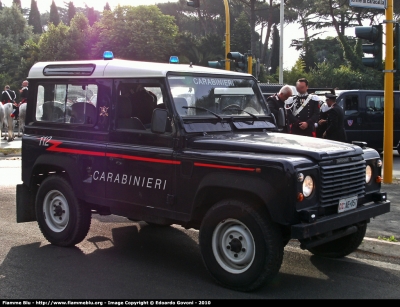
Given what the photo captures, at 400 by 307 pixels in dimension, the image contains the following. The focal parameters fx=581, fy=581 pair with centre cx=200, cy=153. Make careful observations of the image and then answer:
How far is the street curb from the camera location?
6.60 m

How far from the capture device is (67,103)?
23.2 feet

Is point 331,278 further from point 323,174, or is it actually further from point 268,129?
point 268,129

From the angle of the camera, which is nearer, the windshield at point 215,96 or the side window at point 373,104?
the windshield at point 215,96

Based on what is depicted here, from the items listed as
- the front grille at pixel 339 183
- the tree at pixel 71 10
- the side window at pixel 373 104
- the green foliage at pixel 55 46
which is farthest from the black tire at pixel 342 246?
the tree at pixel 71 10

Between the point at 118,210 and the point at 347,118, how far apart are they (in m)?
11.6

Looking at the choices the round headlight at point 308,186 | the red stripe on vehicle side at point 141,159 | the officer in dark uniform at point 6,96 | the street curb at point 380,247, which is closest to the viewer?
the round headlight at point 308,186

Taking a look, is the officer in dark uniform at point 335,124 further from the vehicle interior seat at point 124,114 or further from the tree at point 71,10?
the tree at point 71,10

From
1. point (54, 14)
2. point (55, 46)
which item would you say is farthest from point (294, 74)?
point (54, 14)

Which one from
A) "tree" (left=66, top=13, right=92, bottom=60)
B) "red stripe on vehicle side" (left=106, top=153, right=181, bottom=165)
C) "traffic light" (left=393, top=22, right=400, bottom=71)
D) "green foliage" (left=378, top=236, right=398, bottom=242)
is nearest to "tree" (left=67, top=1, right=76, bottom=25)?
"tree" (left=66, top=13, right=92, bottom=60)

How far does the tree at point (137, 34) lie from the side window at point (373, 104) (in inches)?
1409

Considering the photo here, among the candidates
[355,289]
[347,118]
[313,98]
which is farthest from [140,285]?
[347,118]

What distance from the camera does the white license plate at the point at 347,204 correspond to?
5.51 meters

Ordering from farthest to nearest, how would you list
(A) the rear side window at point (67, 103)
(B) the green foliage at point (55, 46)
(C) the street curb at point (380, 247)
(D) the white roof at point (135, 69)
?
(B) the green foliage at point (55, 46) → (A) the rear side window at point (67, 103) → (C) the street curb at point (380, 247) → (D) the white roof at point (135, 69)

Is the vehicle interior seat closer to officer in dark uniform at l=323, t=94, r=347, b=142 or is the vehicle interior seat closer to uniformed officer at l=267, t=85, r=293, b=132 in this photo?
uniformed officer at l=267, t=85, r=293, b=132
